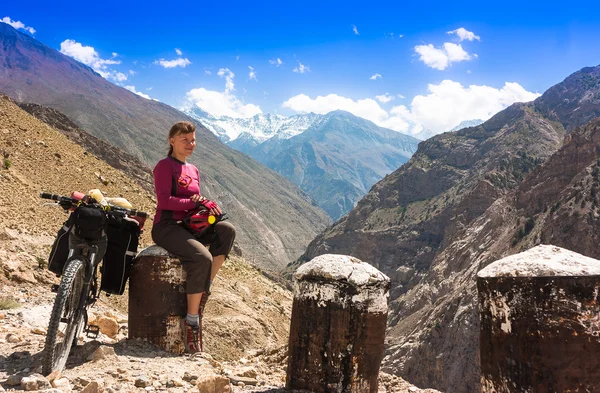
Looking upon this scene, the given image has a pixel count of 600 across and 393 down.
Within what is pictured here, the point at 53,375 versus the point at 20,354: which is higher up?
the point at 53,375

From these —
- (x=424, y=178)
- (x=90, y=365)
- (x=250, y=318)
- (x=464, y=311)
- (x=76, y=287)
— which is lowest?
(x=464, y=311)

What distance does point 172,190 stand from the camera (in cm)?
586

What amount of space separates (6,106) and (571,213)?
2462 inches

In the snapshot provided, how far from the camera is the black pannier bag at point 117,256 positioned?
5801 mm

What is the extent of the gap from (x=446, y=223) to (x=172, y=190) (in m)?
116

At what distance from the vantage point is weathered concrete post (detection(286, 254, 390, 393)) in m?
4.70

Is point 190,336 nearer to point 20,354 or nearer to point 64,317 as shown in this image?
point 64,317

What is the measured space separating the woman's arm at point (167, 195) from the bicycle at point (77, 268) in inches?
11.9

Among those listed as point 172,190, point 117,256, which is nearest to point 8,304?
point 117,256

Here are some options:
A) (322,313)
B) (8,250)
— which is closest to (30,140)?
(8,250)

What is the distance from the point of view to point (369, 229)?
141 meters

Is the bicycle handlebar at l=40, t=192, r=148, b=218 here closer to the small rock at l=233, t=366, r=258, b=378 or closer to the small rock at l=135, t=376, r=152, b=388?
the small rock at l=135, t=376, r=152, b=388

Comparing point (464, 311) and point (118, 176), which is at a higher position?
point (118, 176)

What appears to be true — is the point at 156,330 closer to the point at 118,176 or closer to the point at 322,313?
the point at 322,313
